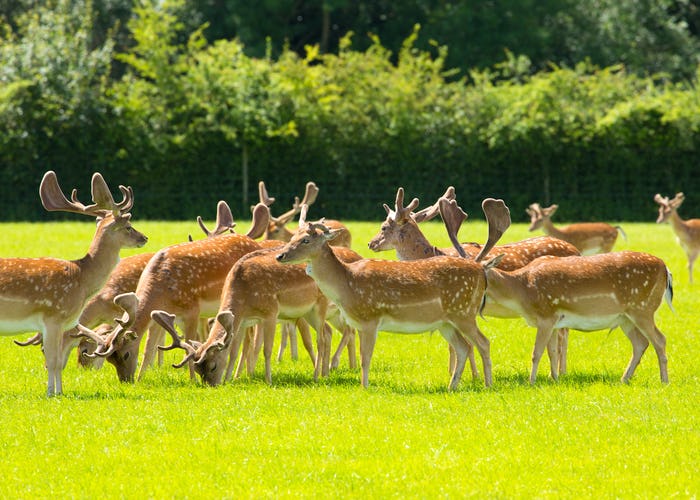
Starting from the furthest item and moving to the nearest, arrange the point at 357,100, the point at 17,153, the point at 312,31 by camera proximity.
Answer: the point at 312,31 → the point at 357,100 → the point at 17,153

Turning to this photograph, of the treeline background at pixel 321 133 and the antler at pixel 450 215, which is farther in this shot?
the treeline background at pixel 321 133

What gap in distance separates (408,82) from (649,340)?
23339mm

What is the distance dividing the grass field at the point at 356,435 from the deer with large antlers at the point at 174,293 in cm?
30

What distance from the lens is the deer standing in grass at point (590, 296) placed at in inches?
374

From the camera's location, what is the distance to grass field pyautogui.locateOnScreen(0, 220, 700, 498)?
21.3 feet

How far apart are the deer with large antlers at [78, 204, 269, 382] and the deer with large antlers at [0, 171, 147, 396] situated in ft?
1.37

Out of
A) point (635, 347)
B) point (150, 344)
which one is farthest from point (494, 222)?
point (150, 344)

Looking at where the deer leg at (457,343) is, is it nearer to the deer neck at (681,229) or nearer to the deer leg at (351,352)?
the deer leg at (351,352)

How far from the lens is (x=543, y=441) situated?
741cm

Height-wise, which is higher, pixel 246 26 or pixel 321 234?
pixel 246 26

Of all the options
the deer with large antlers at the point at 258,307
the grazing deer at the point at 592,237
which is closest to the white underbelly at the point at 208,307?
the deer with large antlers at the point at 258,307

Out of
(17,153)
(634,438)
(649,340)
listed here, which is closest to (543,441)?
(634,438)

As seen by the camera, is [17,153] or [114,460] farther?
[17,153]

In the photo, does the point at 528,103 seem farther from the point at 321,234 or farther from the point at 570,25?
the point at 321,234
